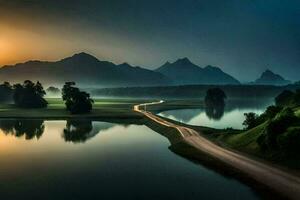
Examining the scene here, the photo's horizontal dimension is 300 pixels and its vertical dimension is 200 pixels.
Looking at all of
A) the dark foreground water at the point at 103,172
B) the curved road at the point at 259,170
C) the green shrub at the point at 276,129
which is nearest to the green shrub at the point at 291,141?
the green shrub at the point at 276,129

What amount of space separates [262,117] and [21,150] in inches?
1940

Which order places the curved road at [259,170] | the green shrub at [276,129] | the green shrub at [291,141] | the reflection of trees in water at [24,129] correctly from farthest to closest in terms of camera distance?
the reflection of trees in water at [24,129]
the green shrub at [276,129]
the green shrub at [291,141]
the curved road at [259,170]

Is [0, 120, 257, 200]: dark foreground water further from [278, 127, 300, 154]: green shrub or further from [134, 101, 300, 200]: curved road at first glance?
[278, 127, 300, 154]: green shrub

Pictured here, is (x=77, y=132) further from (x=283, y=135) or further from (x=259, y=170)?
(x=259, y=170)

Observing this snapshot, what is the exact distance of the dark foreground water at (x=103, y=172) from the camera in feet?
149

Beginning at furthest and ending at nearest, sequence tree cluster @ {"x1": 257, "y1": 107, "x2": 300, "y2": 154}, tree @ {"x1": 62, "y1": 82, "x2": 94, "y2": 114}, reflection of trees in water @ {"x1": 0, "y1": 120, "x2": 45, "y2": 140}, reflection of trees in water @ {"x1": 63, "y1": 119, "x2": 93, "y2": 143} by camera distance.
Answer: tree @ {"x1": 62, "y1": 82, "x2": 94, "y2": 114} < reflection of trees in water @ {"x1": 0, "y1": 120, "x2": 45, "y2": 140} < reflection of trees in water @ {"x1": 63, "y1": 119, "x2": 93, "y2": 143} < tree cluster @ {"x1": 257, "y1": 107, "x2": 300, "y2": 154}

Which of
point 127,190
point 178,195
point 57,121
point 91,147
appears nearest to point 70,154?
point 91,147

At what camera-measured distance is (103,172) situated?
2229 inches

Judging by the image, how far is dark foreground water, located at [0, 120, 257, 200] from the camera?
4553cm

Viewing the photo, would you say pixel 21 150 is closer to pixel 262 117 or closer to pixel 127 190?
pixel 127 190

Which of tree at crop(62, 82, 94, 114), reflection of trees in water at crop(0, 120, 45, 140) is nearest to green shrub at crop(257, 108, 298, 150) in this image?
reflection of trees in water at crop(0, 120, 45, 140)

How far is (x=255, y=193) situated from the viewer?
45.9 m

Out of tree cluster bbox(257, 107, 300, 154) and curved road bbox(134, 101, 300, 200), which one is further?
tree cluster bbox(257, 107, 300, 154)

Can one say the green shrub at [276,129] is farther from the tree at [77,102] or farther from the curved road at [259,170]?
the tree at [77,102]
